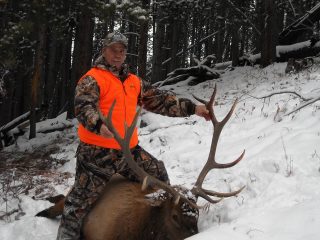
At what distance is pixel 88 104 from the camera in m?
3.71

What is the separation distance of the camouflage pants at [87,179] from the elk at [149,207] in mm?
91

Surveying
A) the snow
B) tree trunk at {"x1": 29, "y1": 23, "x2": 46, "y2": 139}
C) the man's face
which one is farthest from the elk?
tree trunk at {"x1": 29, "y1": 23, "x2": 46, "y2": 139}

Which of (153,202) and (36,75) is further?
(36,75)

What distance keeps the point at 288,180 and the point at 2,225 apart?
118 inches

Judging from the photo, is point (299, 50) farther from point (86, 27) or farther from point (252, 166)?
point (252, 166)

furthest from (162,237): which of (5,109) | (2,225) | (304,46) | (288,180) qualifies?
(5,109)

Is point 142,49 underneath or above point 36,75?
above

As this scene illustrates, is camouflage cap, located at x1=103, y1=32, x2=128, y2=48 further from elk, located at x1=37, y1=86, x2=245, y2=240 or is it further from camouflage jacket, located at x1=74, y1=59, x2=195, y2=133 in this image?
elk, located at x1=37, y1=86, x2=245, y2=240

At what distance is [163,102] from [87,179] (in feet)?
3.42

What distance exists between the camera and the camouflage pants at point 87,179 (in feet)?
13.3

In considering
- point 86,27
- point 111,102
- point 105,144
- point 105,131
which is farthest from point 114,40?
point 86,27

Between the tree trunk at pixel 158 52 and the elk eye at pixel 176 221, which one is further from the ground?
the tree trunk at pixel 158 52

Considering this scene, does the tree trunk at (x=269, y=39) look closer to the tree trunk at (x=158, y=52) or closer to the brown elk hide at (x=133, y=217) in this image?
the tree trunk at (x=158, y=52)

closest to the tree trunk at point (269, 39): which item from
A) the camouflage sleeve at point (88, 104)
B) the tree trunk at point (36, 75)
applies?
the tree trunk at point (36, 75)
